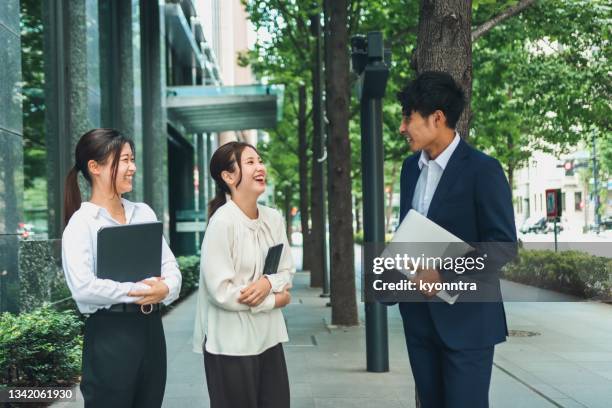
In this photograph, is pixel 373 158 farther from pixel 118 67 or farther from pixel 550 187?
pixel 550 187

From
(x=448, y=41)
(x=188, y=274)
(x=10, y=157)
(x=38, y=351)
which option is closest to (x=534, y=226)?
(x=188, y=274)

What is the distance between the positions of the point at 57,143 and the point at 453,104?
9.76m

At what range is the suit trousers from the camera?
11.2 ft

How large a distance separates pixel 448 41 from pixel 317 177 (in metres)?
14.7

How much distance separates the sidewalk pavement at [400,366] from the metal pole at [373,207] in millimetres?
234

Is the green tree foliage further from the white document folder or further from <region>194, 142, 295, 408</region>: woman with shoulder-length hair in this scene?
the white document folder

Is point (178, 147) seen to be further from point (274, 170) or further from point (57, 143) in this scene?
point (57, 143)

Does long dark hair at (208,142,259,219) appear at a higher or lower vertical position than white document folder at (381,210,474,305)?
higher

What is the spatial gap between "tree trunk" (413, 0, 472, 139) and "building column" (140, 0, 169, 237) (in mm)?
14879

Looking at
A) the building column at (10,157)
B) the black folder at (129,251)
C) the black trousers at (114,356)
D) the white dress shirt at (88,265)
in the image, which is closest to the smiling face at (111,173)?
the white dress shirt at (88,265)

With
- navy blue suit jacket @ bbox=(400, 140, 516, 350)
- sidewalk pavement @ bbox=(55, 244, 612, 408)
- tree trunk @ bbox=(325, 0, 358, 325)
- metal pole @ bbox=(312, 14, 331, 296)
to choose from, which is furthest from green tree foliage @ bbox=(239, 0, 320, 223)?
navy blue suit jacket @ bbox=(400, 140, 516, 350)

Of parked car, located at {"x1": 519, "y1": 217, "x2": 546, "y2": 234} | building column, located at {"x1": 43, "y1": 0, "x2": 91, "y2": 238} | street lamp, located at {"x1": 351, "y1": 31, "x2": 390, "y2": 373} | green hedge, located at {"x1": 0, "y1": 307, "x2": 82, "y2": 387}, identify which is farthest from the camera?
parked car, located at {"x1": 519, "y1": 217, "x2": 546, "y2": 234}

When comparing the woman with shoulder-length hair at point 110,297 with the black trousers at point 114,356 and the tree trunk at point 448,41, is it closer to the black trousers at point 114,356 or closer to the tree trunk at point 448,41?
the black trousers at point 114,356

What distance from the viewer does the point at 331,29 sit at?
13039 millimetres
